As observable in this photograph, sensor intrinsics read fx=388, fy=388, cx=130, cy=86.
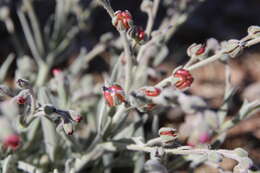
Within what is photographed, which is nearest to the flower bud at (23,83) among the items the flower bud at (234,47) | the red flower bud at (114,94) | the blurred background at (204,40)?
the red flower bud at (114,94)

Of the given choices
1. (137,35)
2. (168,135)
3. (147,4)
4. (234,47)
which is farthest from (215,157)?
(147,4)

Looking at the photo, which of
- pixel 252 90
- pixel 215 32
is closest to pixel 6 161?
pixel 252 90

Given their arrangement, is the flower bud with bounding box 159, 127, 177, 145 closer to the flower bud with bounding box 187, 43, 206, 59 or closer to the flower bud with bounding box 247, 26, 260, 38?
the flower bud with bounding box 187, 43, 206, 59

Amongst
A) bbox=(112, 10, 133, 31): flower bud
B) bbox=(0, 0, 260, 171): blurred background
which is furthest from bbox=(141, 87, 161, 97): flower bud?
bbox=(0, 0, 260, 171): blurred background

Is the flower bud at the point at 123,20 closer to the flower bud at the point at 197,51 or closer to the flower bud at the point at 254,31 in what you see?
the flower bud at the point at 197,51

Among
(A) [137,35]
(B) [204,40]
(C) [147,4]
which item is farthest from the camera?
(B) [204,40]

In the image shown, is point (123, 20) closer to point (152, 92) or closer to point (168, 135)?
point (152, 92)

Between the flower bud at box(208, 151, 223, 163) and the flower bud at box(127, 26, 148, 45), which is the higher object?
the flower bud at box(127, 26, 148, 45)

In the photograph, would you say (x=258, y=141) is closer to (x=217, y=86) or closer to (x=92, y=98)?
(x=217, y=86)
